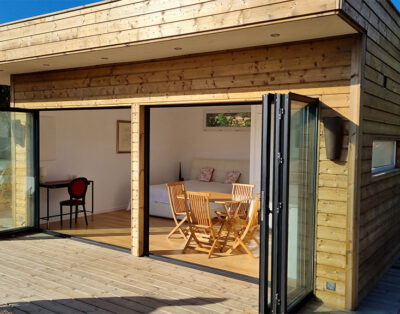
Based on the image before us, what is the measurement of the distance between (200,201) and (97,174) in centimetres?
381

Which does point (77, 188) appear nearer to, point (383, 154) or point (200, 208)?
point (200, 208)

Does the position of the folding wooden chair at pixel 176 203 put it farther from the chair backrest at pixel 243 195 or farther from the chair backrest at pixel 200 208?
the chair backrest at pixel 243 195

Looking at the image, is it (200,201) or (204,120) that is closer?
(200,201)

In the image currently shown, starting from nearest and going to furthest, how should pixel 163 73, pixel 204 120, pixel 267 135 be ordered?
pixel 267 135, pixel 163 73, pixel 204 120

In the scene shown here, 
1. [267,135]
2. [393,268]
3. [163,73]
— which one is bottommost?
[393,268]

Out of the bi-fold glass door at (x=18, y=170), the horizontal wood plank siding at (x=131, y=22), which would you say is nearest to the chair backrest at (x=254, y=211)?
the horizontal wood plank siding at (x=131, y=22)

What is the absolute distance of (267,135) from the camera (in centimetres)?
340

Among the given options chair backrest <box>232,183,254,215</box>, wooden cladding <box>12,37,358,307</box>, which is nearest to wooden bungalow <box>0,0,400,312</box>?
wooden cladding <box>12,37,358,307</box>

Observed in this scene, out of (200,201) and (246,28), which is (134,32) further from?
(200,201)

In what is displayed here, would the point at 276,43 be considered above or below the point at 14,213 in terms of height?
above

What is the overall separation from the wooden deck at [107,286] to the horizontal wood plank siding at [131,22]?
2.55 metres

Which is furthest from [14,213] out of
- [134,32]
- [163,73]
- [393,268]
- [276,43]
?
[393,268]

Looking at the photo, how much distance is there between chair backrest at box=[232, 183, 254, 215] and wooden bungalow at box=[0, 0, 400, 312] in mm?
1473

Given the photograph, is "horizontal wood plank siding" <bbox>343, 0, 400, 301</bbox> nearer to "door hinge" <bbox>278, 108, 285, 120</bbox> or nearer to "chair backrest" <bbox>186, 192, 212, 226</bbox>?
"door hinge" <bbox>278, 108, 285, 120</bbox>
